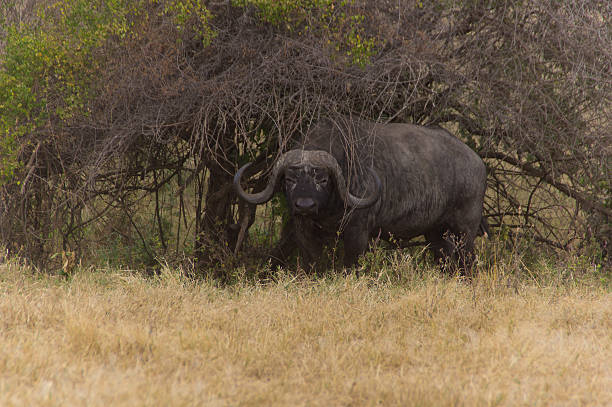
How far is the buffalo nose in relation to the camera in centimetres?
625

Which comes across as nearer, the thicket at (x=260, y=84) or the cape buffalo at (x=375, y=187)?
the cape buffalo at (x=375, y=187)

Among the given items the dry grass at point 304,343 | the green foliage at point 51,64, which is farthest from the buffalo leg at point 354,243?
the green foliage at point 51,64

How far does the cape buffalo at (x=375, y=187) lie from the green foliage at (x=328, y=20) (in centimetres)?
70

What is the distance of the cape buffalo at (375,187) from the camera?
6.55 metres

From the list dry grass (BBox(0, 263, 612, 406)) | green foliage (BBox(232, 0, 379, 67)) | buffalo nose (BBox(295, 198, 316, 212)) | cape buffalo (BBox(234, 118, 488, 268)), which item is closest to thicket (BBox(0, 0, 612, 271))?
green foliage (BBox(232, 0, 379, 67))

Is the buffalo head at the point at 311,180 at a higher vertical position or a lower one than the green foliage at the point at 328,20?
lower

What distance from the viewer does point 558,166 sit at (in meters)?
7.79

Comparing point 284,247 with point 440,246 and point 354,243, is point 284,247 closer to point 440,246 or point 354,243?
point 354,243

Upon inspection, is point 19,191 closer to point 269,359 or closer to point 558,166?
point 269,359

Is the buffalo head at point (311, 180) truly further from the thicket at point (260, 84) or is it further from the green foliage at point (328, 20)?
the green foliage at point (328, 20)

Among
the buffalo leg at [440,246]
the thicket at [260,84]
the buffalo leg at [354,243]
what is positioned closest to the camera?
the thicket at [260,84]

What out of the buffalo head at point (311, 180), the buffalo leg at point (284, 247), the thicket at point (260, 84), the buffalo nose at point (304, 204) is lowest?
the buffalo leg at point (284, 247)

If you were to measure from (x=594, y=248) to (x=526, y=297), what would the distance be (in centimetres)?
200

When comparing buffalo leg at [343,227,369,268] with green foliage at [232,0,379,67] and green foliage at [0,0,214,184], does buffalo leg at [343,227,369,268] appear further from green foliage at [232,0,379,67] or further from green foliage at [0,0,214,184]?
green foliage at [0,0,214,184]
